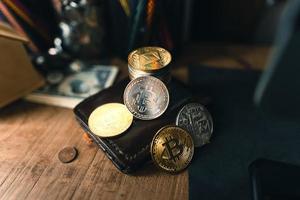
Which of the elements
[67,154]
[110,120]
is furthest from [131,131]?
[67,154]

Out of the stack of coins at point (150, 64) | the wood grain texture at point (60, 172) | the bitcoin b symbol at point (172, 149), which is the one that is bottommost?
the wood grain texture at point (60, 172)

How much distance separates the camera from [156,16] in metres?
0.67

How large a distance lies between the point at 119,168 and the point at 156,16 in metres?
0.38

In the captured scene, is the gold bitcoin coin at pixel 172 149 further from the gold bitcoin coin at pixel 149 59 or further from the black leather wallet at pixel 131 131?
the gold bitcoin coin at pixel 149 59


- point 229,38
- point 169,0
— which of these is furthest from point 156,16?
point 229,38

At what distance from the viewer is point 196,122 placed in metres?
0.58

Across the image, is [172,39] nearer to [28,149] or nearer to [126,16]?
[126,16]

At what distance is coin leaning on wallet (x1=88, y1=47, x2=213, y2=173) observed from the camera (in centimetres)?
54

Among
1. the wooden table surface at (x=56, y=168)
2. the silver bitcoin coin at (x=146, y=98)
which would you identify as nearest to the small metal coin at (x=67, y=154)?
the wooden table surface at (x=56, y=168)

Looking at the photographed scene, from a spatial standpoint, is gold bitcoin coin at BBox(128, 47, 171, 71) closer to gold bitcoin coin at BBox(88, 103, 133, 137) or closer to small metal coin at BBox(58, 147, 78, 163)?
gold bitcoin coin at BBox(88, 103, 133, 137)

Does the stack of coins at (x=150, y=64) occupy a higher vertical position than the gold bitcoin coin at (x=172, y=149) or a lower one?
higher

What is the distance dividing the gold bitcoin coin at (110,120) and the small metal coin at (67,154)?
0.08m

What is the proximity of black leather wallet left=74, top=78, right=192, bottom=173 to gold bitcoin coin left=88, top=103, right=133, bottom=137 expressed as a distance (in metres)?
0.01

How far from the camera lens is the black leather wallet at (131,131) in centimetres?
53
